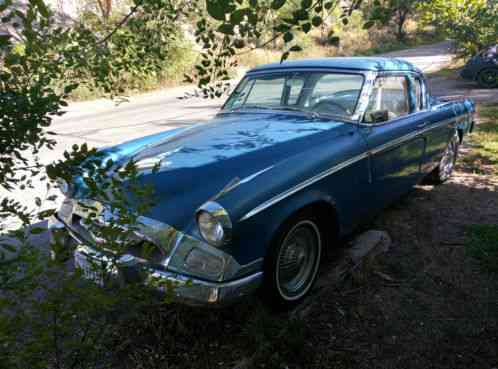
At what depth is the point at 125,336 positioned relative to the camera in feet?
8.70

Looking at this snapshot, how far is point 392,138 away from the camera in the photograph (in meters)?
3.84

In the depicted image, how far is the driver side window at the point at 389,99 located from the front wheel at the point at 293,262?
4.18 feet

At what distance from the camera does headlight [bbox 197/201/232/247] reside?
7.77 feet

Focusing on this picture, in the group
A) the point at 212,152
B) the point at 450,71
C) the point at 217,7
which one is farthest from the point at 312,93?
the point at 450,71

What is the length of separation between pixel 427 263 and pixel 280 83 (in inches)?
82.8

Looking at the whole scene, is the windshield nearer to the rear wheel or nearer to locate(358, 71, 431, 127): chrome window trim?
locate(358, 71, 431, 127): chrome window trim

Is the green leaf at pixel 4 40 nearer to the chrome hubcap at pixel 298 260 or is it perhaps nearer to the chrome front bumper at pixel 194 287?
the chrome front bumper at pixel 194 287

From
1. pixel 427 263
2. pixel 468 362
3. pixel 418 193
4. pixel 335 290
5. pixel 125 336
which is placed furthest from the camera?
pixel 418 193

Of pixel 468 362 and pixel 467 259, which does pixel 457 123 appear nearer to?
pixel 467 259

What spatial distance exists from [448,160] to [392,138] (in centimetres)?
208

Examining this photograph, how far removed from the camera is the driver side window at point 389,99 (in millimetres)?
3766

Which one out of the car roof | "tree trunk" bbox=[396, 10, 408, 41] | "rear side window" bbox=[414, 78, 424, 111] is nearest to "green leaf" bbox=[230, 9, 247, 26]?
the car roof

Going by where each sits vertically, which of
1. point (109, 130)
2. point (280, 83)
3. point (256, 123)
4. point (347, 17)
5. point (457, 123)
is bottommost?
point (109, 130)

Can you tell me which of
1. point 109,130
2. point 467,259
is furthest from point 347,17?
point 109,130
